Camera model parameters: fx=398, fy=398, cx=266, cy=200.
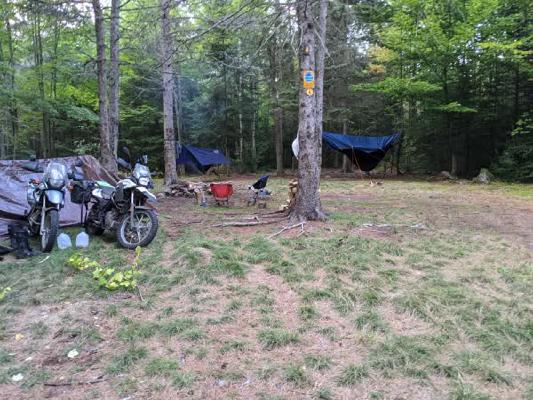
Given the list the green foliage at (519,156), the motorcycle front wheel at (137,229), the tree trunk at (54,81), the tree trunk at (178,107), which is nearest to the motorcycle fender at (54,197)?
the motorcycle front wheel at (137,229)

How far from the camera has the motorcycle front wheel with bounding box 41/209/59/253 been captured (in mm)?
3557

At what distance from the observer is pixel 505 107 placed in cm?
1130

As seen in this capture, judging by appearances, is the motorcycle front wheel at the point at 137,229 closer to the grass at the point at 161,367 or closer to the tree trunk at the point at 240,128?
the grass at the point at 161,367

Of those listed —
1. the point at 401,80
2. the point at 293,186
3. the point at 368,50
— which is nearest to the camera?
the point at 293,186

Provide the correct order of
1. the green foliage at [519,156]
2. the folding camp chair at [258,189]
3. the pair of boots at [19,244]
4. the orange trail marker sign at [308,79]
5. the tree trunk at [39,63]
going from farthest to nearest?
the tree trunk at [39,63], the green foliage at [519,156], the folding camp chair at [258,189], the orange trail marker sign at [308,79], the pair of boots at [19,244]

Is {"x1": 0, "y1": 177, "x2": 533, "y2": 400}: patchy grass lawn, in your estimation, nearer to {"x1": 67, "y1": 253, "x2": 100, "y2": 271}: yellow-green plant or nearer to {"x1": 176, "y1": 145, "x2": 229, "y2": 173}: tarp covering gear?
{"x1": 67, "y1": 253, "x2": 100, "y2": 271}: yellow-green plant

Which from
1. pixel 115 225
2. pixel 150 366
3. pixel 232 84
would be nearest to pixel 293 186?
pixel 115 225

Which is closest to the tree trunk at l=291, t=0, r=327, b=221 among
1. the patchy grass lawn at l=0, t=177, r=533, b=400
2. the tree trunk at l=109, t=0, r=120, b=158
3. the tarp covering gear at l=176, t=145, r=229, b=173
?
the patchy grass lawn at l=0, t=177, r=533, b=400

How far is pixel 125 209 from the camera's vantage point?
3848 millimetres

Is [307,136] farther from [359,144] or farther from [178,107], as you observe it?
[178,107]

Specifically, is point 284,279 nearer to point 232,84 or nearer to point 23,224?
point 23,224

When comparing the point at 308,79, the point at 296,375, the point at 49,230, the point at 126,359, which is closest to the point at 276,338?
the point at 296,375

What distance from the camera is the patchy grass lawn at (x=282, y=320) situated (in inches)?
71.6

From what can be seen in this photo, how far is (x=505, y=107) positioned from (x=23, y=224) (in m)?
12.1
